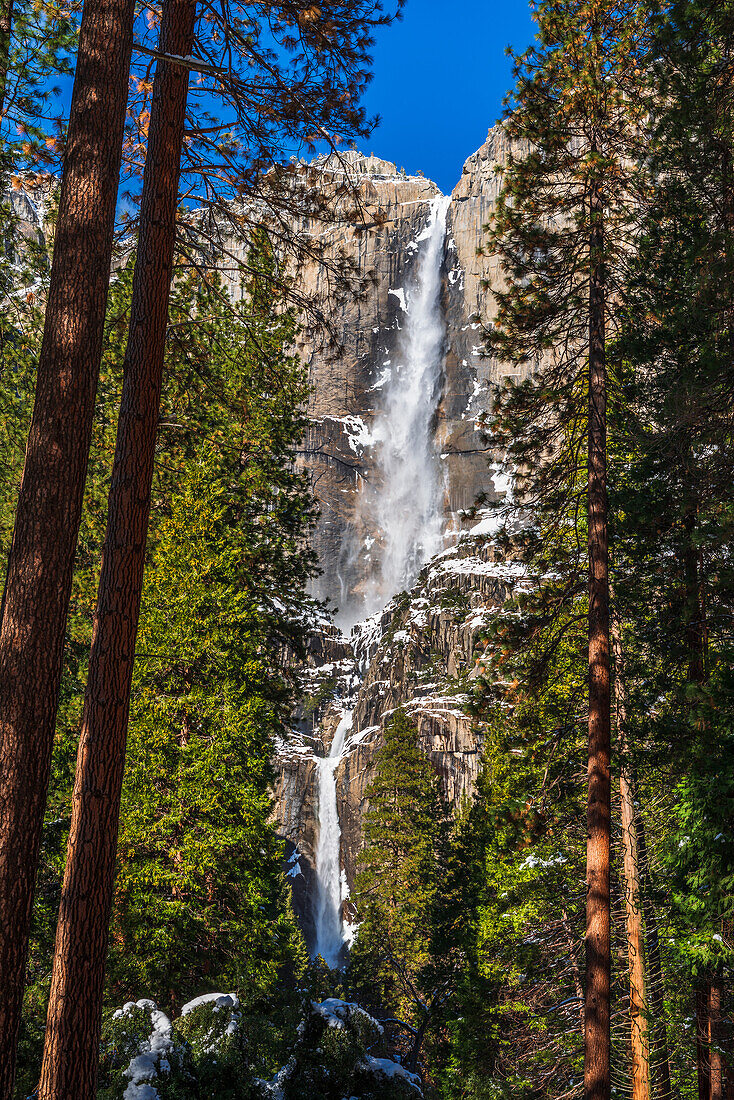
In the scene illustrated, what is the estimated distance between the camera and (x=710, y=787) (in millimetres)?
5621

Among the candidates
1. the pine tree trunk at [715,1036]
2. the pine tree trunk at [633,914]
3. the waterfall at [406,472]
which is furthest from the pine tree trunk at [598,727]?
the waterfall at [406,472]

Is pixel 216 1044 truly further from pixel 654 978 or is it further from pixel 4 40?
pixel 4 40

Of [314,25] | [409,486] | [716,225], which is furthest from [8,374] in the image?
[409,486]

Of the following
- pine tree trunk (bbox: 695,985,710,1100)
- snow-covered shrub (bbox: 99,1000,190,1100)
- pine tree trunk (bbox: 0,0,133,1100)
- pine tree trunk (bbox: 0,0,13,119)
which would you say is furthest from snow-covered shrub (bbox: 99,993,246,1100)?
pine tree trunk (bbox: 0,0,13,119)

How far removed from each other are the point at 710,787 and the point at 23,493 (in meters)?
5.19

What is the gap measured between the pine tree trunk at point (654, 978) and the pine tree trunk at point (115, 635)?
7066 millimetres

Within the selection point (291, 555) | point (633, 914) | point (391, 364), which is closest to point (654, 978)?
point (633, 914)

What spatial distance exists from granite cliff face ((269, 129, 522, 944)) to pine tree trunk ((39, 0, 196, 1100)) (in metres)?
31.4

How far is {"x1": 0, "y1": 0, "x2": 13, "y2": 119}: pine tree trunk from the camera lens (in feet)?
16.3

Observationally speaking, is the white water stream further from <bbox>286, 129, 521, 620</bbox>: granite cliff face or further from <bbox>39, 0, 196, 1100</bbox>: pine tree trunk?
<bbox>39, 0, 196, 1100</bbox>: pine tree trunk

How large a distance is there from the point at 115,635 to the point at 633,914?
711 cm

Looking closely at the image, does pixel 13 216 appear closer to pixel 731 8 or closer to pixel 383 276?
pixel 731 8

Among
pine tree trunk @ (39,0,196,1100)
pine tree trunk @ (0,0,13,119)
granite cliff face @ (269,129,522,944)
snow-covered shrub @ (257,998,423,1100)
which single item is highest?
granite cliff face @ (269,129,522,944)

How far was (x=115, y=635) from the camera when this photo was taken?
373 cm
